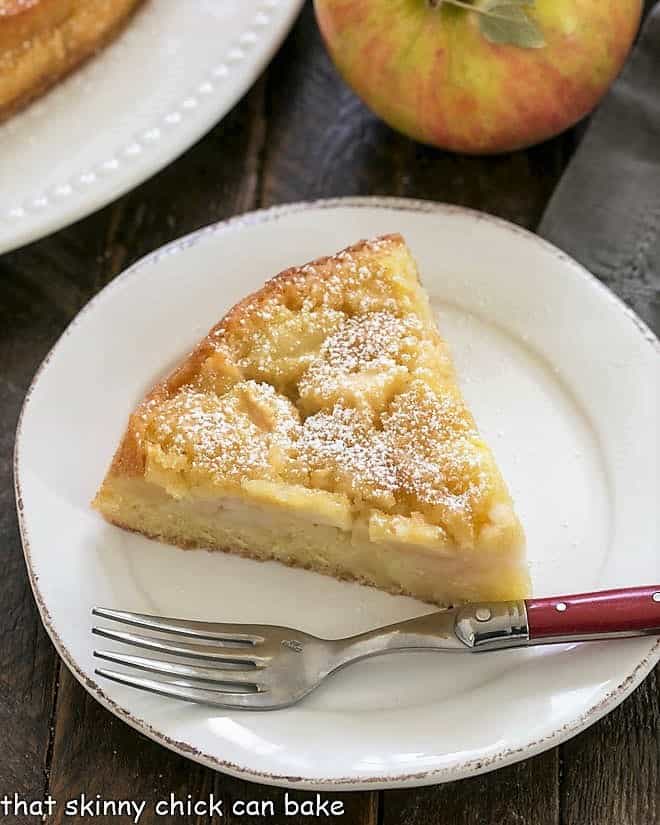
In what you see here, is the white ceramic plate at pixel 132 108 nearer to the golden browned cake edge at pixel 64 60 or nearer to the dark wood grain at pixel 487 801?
the golden browned cake edge at pixel 64 60

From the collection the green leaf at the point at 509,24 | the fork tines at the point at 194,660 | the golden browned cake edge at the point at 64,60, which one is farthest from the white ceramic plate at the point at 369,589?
the golden browned cake edge at the point at 64,60

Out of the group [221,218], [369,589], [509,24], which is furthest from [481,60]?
[369,589]

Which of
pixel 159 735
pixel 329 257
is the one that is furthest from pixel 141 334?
pixel 159 735

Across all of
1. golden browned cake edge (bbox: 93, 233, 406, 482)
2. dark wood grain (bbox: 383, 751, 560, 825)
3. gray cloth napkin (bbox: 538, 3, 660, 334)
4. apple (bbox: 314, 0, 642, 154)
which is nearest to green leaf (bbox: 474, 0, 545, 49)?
apple (bbox: 314, 0, 642, 154)

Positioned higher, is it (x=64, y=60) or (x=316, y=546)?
(x=64, y=60)

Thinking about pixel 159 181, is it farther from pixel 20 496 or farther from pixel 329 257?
pixel 20 496

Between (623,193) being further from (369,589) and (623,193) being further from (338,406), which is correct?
(369,589)
